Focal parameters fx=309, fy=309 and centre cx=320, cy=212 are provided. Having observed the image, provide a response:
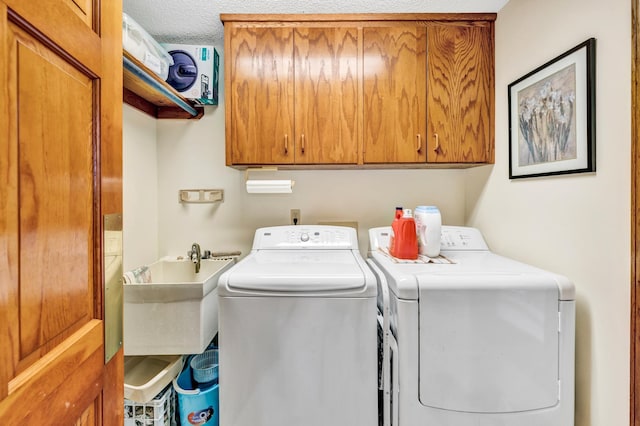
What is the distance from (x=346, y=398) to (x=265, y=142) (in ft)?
4.38

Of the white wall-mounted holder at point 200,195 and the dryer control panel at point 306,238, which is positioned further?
the white wall-mounted holder at point 200,195

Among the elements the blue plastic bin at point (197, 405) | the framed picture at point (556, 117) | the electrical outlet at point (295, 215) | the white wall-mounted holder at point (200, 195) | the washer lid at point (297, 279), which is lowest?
the blue plastic bin at point (197, 405)

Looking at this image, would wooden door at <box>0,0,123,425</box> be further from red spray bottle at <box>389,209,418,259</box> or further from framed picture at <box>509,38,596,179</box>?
framed picture at <box>509,38,596,179</box>

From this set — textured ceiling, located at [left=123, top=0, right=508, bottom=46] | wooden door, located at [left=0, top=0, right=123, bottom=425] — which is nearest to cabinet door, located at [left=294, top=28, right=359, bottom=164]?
textured ceiling, located at [left=123, top=0, right=508, bottom=46]

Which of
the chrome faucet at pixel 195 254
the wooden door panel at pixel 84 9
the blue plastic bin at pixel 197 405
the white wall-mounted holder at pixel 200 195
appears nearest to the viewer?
the wooden door panel at pixel 84 9

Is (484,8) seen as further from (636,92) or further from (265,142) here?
(265,142)

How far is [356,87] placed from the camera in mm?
1767

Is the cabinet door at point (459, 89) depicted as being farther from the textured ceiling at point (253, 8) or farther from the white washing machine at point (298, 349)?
the white washing machine at point (298, 349)

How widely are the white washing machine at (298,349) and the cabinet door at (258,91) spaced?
83 cm

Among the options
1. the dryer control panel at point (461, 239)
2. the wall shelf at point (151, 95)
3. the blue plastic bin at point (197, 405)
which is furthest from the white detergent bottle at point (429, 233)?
the wall shelf at point (151, 95)

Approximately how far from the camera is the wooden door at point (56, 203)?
477mm

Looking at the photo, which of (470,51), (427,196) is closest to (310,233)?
(427,196)

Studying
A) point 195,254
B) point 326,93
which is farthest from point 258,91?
point 195,254

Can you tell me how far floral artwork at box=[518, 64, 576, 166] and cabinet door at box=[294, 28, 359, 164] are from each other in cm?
84
